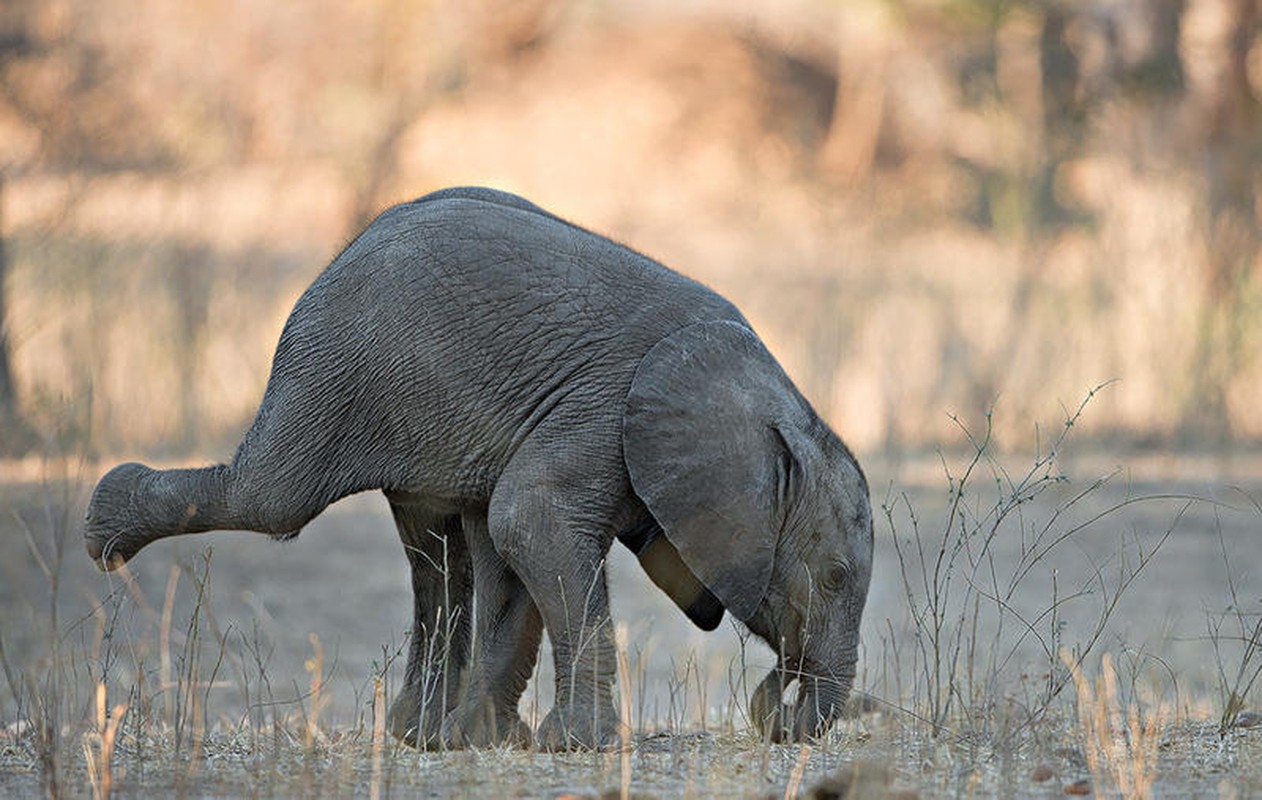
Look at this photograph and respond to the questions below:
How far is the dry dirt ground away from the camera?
567 cm

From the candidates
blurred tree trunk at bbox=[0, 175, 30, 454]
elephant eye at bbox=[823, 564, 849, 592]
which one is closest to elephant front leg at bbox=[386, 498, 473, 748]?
elephant eye at bbox=[823, 564, 849, 592]

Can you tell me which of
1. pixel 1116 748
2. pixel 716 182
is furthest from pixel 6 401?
pixel 716 182

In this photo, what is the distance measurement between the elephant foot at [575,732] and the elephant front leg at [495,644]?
0.43 meters

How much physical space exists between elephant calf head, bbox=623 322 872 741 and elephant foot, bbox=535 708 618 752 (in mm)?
556

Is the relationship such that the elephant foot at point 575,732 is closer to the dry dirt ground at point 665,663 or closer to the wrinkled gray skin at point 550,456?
the wrinkled gray skin at point 550,456

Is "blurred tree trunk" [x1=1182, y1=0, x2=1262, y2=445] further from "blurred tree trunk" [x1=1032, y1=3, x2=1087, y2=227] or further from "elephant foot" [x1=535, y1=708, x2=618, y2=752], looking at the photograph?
"elephant foot" [x1=535, y1=708, x2=618, y2=752]

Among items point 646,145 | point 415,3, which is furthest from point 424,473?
point 646,145

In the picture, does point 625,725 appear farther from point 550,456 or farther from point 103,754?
point 103,754

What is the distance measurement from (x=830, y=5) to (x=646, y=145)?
155 inches

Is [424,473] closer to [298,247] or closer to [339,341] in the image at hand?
[339,341]

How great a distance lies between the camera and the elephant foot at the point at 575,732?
6285 millimetres

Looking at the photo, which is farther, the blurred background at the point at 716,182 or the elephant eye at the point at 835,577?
the blurred background at the point at 716,182

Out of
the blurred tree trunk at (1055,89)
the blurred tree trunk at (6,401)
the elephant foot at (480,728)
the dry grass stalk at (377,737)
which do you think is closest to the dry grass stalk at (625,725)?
the elephant foot at (480,728)

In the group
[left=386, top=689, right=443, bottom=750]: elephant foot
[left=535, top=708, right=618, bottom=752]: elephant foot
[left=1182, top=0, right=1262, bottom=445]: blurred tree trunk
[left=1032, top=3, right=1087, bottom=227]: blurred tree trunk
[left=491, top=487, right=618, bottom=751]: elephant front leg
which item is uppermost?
[left=1032, top=3, right=1087, bottom=227]: blurred tree trunk
